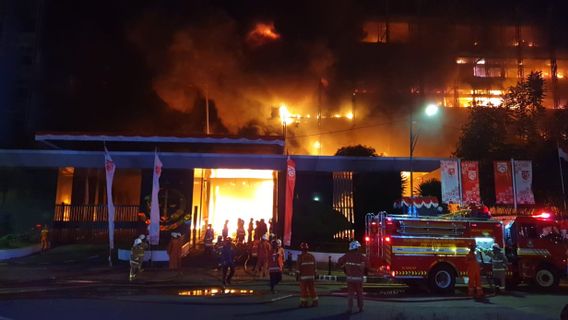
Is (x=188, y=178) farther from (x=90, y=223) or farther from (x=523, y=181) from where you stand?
(x=523, y=181)

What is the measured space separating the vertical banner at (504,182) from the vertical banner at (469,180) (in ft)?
2.69

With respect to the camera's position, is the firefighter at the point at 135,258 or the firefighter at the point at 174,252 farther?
the firefighter at the point at 174,252

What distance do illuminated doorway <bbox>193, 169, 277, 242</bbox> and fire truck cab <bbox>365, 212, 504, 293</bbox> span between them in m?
10.7

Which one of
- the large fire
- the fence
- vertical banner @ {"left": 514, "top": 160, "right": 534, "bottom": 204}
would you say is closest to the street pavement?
the fence

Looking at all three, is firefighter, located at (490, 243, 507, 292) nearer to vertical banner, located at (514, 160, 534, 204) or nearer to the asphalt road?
the asphalt road

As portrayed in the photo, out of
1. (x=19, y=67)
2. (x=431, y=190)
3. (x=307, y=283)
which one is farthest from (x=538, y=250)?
(x=19, y=67)

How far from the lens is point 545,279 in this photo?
12.4 metres

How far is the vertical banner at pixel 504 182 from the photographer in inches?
698

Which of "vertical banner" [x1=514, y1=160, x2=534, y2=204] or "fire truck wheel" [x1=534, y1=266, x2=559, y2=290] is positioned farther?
"vertical banner" [x1=514, y1=160, x2=534, y2=204]

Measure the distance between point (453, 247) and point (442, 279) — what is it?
90cm

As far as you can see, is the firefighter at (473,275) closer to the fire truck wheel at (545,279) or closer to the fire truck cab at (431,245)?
the fire truck cab at (431,245)

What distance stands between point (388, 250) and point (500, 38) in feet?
137

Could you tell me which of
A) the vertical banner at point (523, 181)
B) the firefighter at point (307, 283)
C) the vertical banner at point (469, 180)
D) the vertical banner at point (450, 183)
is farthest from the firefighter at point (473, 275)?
the vertical banner at point (523, 181)

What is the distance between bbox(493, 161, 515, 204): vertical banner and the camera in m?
17.7
